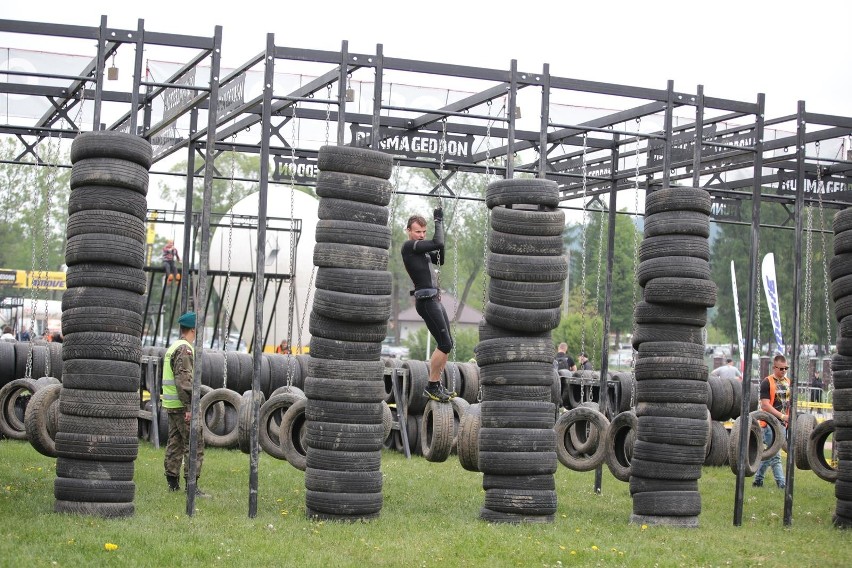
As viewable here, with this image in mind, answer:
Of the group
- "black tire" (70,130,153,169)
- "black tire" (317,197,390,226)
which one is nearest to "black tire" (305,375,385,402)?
"black tire" (317,197,390,226)

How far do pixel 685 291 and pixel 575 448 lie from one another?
11.4 feet

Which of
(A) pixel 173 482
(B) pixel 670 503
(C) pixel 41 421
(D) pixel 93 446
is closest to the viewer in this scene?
(D) pixel 93 446

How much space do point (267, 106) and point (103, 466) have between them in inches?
166

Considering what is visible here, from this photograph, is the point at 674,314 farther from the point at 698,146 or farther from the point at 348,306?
the point at 348,306

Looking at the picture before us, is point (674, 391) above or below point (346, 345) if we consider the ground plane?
below

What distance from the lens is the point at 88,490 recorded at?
11492 millimetres

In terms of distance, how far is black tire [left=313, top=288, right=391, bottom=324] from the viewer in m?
12.0

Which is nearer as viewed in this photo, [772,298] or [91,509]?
[91,509]

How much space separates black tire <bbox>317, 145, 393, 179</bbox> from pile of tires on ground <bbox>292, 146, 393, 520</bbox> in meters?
0.01

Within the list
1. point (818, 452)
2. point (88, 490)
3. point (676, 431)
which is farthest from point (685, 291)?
point (88, 490)

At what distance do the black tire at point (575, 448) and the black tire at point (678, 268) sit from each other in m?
2.48

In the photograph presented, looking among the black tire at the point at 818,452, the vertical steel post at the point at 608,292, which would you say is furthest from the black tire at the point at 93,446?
the black tire at the point at 818,452

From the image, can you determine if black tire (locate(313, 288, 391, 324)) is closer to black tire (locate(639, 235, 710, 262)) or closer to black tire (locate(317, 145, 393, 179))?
black tire (locate(317, 145, 393, 179))

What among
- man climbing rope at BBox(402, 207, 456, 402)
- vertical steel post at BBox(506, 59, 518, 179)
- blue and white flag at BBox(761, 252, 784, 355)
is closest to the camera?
vertical steel post at BBox(506, 59, 518, 179)
